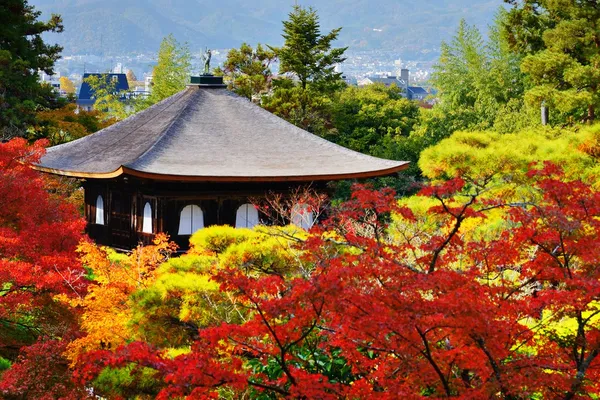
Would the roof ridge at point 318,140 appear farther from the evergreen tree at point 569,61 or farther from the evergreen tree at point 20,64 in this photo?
the evergreen tree at point 20,64

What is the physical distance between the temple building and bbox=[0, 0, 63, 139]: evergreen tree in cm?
338

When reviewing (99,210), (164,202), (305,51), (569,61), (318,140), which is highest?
(305,51)

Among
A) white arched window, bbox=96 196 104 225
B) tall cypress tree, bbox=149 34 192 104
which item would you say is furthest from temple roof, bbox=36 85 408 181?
tall cypress tree, bbox=149 34 192 104

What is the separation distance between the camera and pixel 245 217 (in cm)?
1888

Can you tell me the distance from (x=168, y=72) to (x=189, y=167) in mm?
25240

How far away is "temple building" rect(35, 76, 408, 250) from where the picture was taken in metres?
18.1

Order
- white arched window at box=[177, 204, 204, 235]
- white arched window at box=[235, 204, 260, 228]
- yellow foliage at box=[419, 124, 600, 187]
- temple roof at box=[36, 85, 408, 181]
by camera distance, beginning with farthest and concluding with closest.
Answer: white arched window at box=[235, 204, 260, 228] → white arched window at box=[177, 204, 204, 235] → temple roof at box=[36, 85, 408, 181] → yellow foliage at box=[419, 124, 600, 187]

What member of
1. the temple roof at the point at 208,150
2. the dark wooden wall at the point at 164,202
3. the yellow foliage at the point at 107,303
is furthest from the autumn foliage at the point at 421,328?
the dark wooden wall at the point at 164,202

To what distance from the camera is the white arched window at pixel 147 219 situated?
60.7 feet

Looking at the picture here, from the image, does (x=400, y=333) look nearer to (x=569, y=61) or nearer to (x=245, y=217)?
(x=245, y=217)

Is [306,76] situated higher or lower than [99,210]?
higher

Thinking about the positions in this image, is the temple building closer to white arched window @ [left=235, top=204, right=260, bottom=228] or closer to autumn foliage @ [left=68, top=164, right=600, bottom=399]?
white arched window @ [left=235, top=204, right=260, bottom=228]

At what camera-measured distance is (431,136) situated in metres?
28.2

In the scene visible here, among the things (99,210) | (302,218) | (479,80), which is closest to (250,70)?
(479,80)
